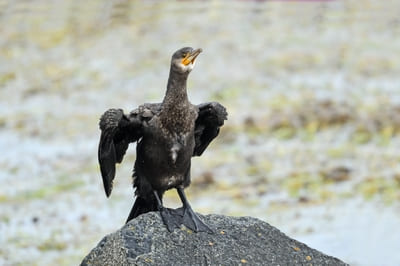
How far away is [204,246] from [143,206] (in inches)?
35.5

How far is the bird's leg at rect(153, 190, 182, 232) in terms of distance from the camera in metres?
7.55

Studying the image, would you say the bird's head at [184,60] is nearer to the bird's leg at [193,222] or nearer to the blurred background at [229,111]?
the bird's leg at [193,222]

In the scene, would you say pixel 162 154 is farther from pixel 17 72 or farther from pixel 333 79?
pixel 17 72

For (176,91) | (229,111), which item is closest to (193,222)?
(176,91)

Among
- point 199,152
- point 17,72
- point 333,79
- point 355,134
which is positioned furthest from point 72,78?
point 199,152

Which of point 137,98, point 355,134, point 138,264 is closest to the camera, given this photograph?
point 138,264

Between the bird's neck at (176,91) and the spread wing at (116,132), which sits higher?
the bird's neck at (176,91)

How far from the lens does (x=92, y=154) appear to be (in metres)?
17.0

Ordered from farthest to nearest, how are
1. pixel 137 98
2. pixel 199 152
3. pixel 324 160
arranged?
pixel 137 98, pixel 324 160, pixel 199 152

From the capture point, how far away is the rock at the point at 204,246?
23.8 feet

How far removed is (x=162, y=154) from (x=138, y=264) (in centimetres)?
98

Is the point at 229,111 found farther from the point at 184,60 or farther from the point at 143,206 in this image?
the point at 184,60

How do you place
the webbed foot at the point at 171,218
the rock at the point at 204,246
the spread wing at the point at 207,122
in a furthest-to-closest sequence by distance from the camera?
the spread wing at the point at 207,122, the webbed foot at the point at 171,218, the rock at the point at 204,246

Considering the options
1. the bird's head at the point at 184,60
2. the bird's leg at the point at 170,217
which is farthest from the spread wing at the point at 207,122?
the bird's leg at the point at 170,217
